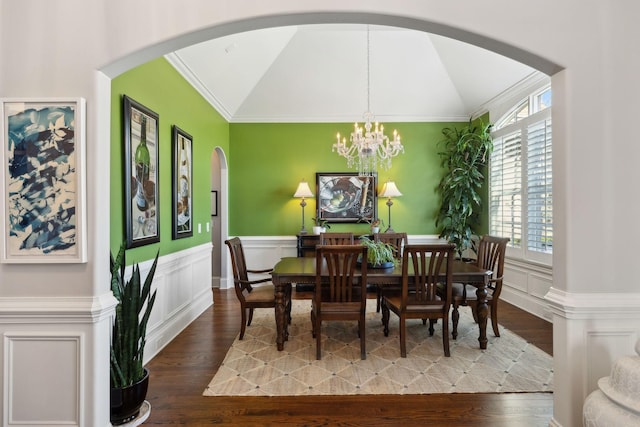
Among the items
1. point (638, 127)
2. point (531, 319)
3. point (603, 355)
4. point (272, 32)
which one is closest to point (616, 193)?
point (638, 127)

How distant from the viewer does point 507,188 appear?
4.86 m

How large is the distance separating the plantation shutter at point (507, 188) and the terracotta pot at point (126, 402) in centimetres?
462

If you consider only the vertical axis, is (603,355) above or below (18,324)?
below

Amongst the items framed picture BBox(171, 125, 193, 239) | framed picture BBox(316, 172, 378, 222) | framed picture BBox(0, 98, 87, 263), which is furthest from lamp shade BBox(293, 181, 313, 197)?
framed picture BBox(0, 98, 87, 263)

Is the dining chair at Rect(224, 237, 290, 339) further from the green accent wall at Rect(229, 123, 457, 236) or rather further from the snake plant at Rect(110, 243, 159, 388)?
the green accent wall at Rect(229, 123, 457, 236)

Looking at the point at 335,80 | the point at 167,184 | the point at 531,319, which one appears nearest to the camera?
the point at 167,184

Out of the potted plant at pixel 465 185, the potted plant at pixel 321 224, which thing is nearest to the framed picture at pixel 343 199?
the potted plant at pixel 321 224

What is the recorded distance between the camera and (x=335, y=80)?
17.7 feet

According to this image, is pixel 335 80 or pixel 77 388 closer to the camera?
pixel 77 388

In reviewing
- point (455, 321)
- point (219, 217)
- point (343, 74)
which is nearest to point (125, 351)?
point (455, 321)

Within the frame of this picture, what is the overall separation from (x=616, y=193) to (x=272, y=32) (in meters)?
4.15

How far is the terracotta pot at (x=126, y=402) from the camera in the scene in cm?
204

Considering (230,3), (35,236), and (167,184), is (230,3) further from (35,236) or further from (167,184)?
(167,184)

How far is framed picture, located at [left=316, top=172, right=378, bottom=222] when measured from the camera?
589cm
